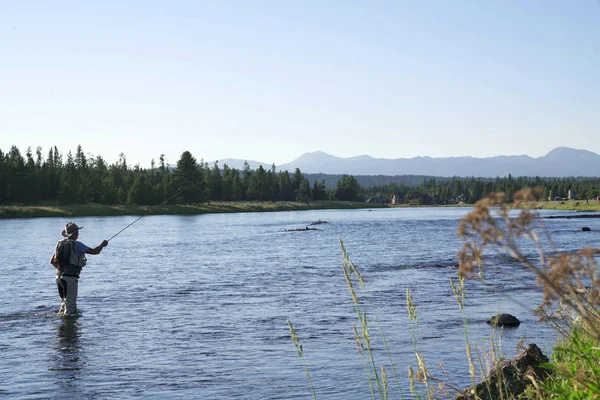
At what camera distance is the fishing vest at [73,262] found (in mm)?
15188

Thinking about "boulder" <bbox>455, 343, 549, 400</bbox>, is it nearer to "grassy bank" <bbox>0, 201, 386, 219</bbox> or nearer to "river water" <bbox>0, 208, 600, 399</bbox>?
"river water" <bbox>0, 208, 600, 399</bbox>

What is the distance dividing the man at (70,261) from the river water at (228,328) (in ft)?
1.93

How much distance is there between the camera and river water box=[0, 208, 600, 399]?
A: 1044cm

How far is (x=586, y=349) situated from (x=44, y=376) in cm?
858

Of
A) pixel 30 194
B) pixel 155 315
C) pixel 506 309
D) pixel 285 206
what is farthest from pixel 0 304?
pixel 285 206

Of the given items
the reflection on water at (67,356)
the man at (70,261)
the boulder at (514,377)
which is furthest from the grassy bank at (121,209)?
the boulder at (514,377)

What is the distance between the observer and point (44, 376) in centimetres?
1097

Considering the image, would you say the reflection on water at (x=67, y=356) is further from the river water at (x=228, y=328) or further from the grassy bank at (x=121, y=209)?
the grassy bank at (x=121, y=209)

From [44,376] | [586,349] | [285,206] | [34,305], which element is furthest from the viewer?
[285,206]

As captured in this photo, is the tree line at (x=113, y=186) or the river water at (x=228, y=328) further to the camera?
the tree line at (x=113, y=186)

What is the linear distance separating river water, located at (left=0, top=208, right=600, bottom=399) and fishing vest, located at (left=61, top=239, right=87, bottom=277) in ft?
3.82

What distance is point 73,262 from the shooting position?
15.3 meters

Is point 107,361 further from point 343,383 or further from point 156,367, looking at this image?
point 343,383

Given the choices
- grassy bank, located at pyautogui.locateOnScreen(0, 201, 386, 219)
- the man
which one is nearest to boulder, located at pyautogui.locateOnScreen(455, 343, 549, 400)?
the man
